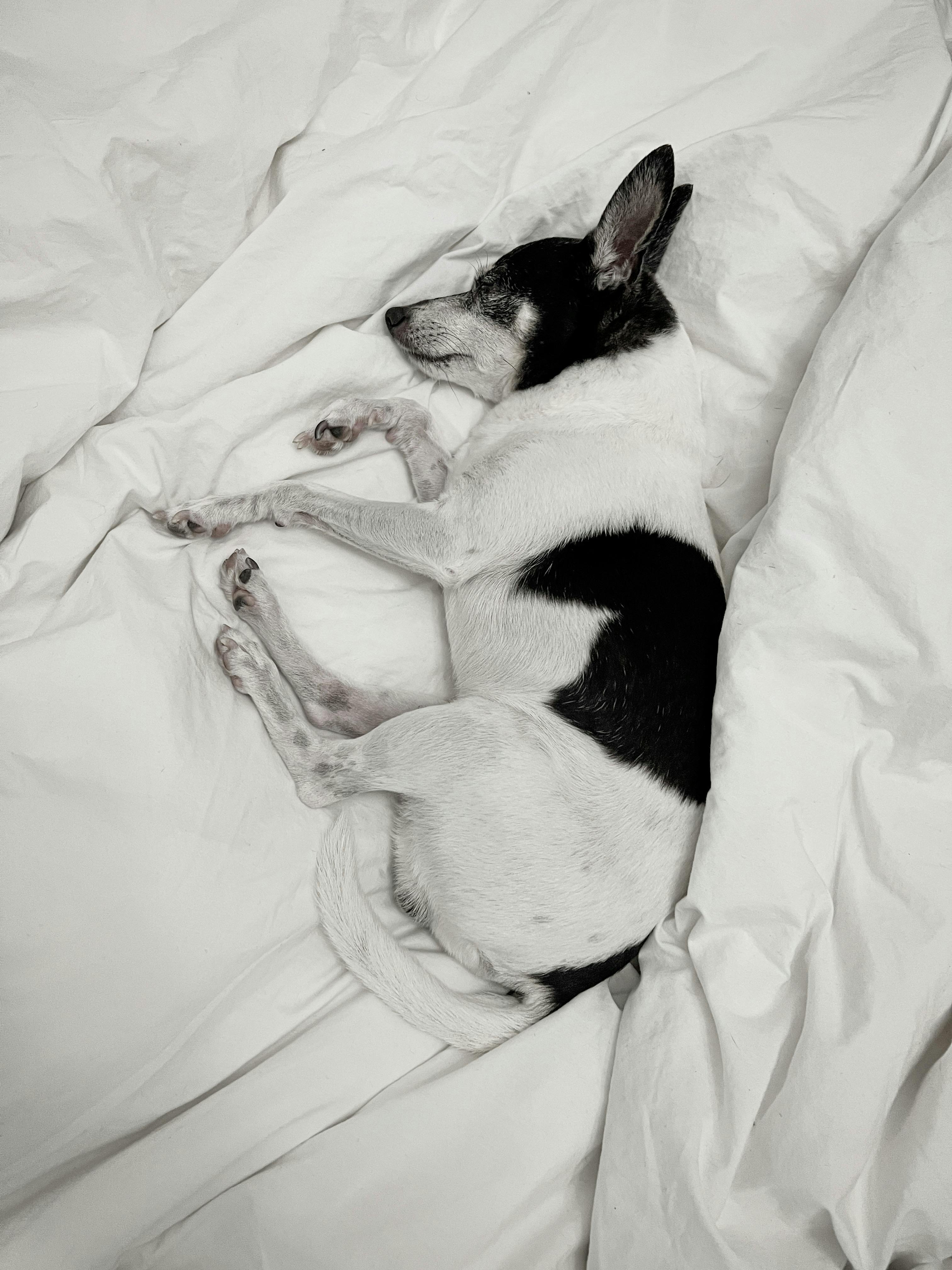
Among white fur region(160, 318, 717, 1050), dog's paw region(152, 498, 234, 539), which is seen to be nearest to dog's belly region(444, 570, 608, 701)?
white fur region(160, 318, 717, 1050)

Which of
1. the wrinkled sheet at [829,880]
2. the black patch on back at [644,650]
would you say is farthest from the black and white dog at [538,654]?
the wrinkled sheet at [829,880]

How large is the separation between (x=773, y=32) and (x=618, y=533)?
1371 millimetres

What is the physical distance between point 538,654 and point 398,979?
789 millimetres

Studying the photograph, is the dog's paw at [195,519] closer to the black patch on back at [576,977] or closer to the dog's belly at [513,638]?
the dog's belly at [513,638]

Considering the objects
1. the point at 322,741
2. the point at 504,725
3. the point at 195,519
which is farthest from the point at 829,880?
the point at 195,519

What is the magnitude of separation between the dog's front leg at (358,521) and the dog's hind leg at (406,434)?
0.64 ft

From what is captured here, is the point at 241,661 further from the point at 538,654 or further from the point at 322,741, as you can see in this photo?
the point at 538,654

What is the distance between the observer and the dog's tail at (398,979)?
185cm

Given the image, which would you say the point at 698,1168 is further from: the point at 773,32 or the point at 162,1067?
the point at 773,32

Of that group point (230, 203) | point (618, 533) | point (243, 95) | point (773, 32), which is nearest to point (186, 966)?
point (618, 533)

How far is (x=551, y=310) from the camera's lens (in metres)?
2.07

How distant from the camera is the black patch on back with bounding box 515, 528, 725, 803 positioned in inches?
71.1

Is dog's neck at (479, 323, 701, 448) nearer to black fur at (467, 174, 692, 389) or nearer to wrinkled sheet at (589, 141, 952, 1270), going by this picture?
black fur at (467, 174, 692, 389)

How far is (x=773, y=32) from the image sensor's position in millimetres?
2094
